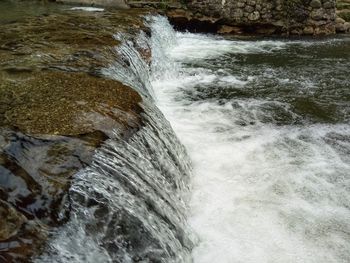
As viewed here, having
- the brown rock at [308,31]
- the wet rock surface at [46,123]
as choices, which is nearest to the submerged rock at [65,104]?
Result: the wet rock surface at [46,123]

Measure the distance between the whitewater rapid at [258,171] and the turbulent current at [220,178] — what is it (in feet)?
0.05

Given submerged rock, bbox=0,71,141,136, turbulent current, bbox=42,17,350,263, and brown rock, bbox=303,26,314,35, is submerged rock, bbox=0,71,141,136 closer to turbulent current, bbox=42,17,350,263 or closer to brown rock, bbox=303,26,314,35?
turbulent current, bbox=42,17,350,263

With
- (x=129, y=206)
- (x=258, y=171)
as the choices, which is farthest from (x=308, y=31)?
(x=129, y=206)

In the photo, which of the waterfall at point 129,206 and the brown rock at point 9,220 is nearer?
the brown rock at point 9,220

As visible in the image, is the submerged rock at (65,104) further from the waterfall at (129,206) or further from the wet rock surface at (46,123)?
the waterfall at (129,206)

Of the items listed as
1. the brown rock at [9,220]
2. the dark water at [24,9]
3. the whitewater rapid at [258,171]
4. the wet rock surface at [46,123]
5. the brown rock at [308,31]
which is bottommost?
the whitewater rapid at [258,171]

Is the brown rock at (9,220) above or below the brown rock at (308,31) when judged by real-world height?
above

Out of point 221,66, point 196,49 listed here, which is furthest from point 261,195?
point 196,49

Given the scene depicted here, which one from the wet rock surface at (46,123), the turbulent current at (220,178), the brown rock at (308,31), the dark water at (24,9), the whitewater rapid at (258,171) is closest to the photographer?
the wet rock surface at (46,123)

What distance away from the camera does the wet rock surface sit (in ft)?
8.57

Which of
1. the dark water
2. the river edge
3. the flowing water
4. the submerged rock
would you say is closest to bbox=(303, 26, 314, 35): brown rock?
the flowing water

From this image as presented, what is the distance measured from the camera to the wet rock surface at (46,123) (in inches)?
103

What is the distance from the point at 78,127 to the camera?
353 centimetres

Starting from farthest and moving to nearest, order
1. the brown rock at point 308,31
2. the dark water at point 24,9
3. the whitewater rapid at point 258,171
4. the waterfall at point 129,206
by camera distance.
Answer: the brown rock at point 308,31 < the dark water at point 24,9 < the whitewater rapid at point 258,171 < the waterfall at point 129,206
